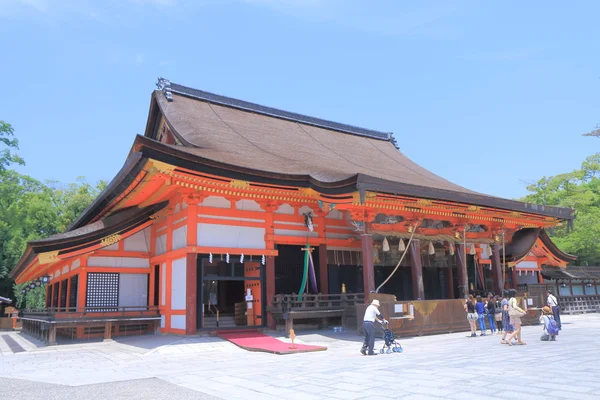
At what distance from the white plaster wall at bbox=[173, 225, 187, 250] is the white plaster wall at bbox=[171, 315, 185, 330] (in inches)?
81.5

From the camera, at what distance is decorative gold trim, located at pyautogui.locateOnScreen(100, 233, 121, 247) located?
46.7ft

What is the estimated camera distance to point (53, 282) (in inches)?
835

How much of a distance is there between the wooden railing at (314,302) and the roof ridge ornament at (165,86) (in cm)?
971

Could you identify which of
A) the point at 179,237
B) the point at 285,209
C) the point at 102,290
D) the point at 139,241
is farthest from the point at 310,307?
the point at 102,290

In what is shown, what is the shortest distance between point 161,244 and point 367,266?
696 centimetres

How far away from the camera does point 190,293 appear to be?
1317cm

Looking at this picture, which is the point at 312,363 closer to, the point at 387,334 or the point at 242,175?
the point at 387,334

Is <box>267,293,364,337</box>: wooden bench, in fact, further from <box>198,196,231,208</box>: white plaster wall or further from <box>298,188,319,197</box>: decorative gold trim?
<box>198,196,231,208</box>: white plaster wall

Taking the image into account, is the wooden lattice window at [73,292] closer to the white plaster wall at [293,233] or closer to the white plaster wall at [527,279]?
the white plaster wall at [293,233]

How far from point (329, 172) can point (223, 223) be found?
11.9 feet

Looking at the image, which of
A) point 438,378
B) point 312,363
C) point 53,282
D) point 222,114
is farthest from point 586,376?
point 53,282

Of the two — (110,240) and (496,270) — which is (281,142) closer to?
(110,240)

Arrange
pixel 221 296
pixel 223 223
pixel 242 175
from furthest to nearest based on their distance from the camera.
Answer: pixel 221 296 → pixel 223 223 → pixel 242 175

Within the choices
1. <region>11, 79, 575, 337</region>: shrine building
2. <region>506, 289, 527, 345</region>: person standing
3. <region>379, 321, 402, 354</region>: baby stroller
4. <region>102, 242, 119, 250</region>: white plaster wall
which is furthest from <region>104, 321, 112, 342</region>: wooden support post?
<region>506, 289, 527, 345</region>: person standing
